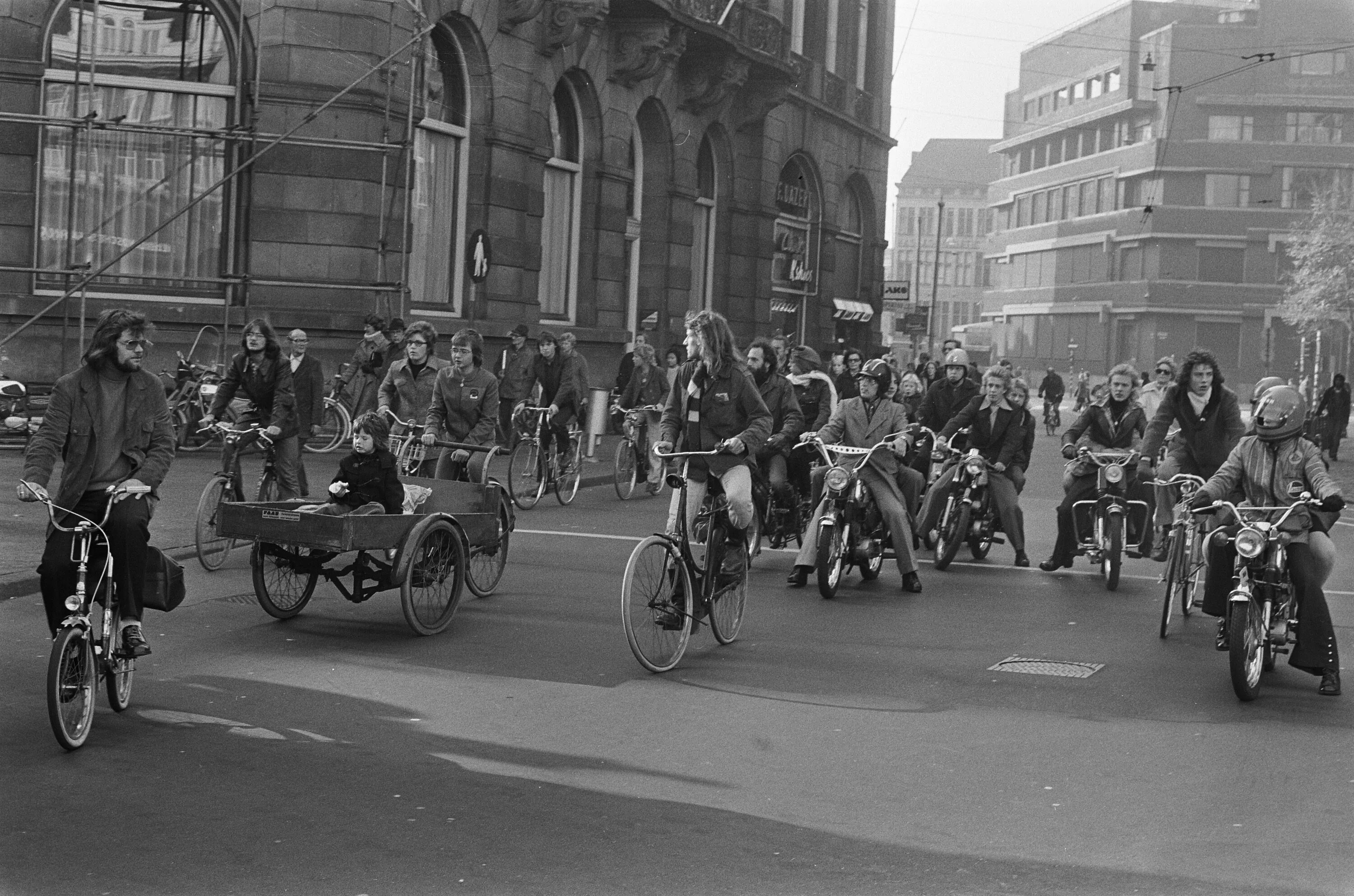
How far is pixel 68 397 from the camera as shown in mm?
7086

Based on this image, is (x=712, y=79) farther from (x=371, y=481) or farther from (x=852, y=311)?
(x=371, y=481)

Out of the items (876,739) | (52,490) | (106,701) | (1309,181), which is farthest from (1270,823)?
(1309,181)

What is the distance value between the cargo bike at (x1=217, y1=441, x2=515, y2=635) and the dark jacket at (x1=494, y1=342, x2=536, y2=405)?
27.7 feet

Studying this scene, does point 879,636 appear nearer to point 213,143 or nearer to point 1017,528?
point 1017,528

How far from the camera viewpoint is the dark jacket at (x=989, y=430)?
13984 mm

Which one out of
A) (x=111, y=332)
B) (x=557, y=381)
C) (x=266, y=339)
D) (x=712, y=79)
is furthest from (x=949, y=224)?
(x=111, y=332)

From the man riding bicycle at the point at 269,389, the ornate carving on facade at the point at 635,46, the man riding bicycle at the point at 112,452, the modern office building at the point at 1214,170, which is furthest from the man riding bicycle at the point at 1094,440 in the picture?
the modern office building at the point at 1214,170

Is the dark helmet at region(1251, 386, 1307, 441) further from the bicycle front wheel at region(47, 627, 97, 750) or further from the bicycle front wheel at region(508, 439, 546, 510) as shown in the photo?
the bicycle front wheel at region(508, 439, 546, 510)

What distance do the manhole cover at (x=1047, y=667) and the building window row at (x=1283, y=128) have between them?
83496 mm

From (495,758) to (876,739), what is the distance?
1588 mm

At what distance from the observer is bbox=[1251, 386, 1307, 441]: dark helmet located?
9.04 meters

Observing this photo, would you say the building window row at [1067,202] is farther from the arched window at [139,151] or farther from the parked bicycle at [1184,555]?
the parked bicycle at [1184,555]

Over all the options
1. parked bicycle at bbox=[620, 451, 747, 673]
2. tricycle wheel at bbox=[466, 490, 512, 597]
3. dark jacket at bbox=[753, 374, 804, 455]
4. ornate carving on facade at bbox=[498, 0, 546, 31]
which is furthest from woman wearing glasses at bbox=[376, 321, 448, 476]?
ornate carving on facade at bbox=[498, 0, 546, 31]

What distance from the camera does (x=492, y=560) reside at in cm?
1134
